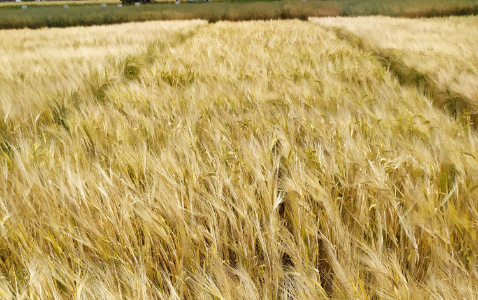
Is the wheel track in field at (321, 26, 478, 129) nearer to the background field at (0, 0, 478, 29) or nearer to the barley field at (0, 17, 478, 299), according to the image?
the barley field at (0, 17, 478, 299)

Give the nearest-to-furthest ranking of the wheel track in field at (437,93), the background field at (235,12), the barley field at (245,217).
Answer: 1. the barley field at (245,217)
2. the wheel track in field at (437,93)
3. the background field at (235,12)

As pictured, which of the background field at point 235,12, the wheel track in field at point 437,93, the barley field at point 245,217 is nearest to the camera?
the barley field at point 245,217

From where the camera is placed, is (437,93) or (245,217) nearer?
(245,217)

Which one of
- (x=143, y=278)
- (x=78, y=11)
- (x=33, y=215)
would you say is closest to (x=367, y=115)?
(x=143, y=278)

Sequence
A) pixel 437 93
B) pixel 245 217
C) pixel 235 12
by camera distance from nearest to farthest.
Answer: pixel 245 217, pixel 437 93, pixel 235 12

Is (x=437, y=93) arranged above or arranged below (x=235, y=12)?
below

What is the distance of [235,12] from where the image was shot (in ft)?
51.7

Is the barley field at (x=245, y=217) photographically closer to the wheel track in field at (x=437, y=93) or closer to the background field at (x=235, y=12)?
the wheel track in field at (x=437, y=93)

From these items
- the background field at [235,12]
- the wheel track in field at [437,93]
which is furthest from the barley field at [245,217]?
the background field at [235,12]

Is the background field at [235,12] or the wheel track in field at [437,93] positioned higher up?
the background field at [235,12]

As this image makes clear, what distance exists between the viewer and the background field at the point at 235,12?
14.8 metres

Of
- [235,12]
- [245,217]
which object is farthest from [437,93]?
[235,12]

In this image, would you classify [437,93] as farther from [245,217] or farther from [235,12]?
[235,12]

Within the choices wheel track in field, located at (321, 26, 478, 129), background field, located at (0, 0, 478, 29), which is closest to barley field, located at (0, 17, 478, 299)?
wheel track in field, located at (321, 26, 478, 129)
